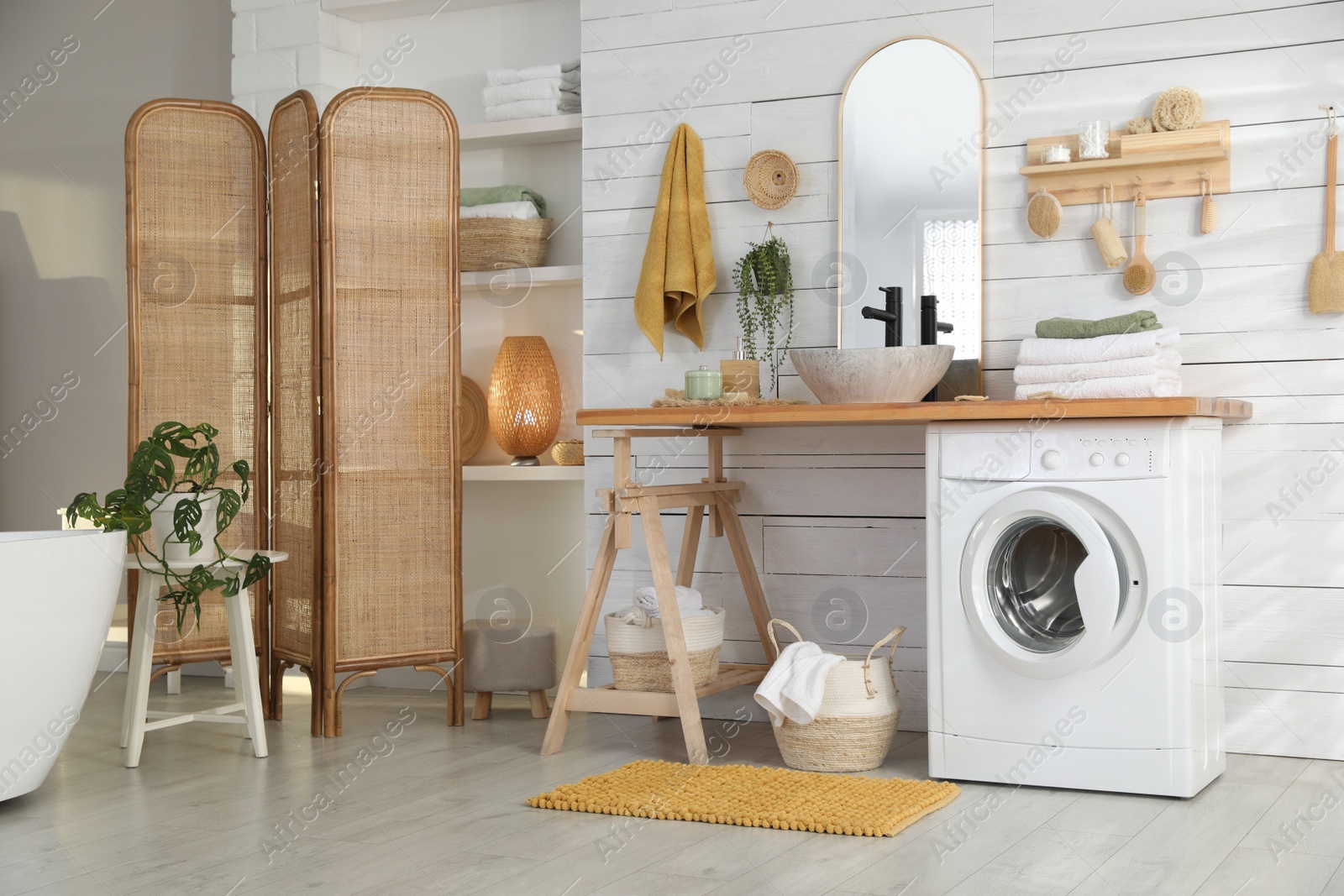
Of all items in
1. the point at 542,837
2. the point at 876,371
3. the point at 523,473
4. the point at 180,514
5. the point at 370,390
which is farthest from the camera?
the point at 523,473

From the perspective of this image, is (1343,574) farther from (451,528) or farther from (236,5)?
(236,5)

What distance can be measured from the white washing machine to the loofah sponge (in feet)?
2.53

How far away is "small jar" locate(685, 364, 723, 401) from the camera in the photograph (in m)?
3.16

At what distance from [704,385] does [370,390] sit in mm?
962

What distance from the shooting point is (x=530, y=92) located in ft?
13.1

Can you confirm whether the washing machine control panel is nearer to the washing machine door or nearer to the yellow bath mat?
the washing machine door

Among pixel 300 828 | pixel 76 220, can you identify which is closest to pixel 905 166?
pixel 300 828

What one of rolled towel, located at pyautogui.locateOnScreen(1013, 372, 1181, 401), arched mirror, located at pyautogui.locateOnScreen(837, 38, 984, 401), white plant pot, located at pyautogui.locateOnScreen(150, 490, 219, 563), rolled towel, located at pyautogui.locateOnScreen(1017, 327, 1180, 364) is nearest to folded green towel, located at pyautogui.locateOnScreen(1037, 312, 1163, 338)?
rolled towel, located at pyautogui.locateOnScreen(1017, 327, 1180, 364)

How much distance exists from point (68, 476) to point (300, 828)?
2.84 metres

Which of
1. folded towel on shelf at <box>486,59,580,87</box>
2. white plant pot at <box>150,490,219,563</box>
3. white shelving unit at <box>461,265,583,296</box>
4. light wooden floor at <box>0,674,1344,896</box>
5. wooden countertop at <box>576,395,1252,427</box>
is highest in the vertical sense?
folded towel on shelf at <box>486,59,580,87</box>

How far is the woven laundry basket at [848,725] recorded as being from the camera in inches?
115

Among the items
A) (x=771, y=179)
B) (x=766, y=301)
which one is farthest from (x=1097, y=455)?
(x=771, y=179)

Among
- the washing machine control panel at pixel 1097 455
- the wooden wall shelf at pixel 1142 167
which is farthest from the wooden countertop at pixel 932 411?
the wooden wall shelf at pixel 1142 167

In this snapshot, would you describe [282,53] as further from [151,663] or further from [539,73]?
[151,663]
